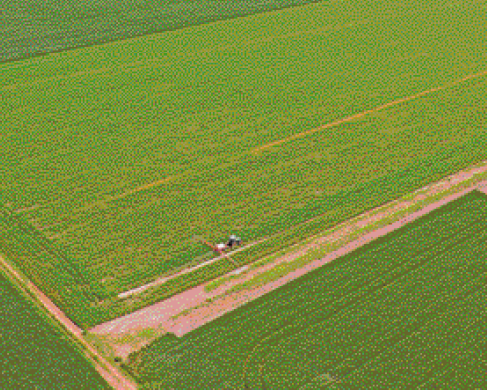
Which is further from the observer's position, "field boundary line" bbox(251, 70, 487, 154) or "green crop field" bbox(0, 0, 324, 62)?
"green crop field" bbox(0, 0, 324, 62)

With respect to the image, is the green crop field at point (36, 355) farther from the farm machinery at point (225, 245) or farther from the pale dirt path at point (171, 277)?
the farm machinery at point (225, 245)

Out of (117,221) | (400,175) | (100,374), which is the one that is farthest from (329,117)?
(100,374)

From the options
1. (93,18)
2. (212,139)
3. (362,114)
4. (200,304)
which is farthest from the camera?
(93,18)

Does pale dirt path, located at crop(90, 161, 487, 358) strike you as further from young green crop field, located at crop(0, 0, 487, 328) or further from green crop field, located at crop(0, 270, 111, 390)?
green crop field, located at crop(0, 270, 111, 390)

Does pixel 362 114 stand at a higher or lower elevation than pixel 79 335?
higher

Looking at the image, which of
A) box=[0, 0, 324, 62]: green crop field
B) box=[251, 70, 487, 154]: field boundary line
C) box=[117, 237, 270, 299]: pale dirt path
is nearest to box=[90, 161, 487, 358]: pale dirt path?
box=[117, 237, 270, 299]: pale dirt path

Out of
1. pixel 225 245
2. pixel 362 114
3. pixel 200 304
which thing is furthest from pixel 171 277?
pixel 362 114

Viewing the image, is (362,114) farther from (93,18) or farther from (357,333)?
(93,18)
